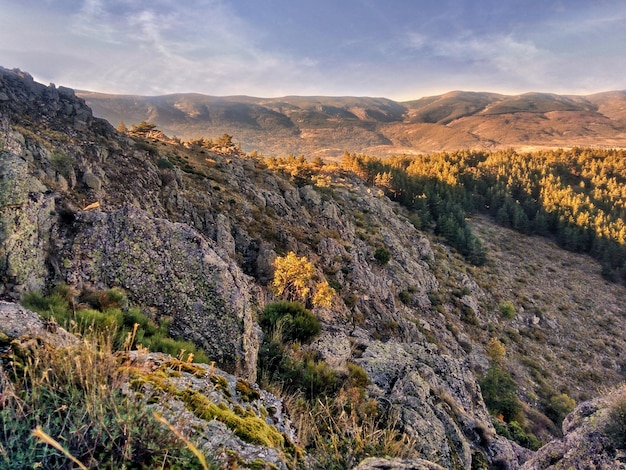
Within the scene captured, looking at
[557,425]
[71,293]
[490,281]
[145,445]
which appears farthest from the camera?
[490,281]

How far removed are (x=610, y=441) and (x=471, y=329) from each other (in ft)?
99.8

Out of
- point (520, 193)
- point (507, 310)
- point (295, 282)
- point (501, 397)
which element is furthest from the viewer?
point (520, 193)

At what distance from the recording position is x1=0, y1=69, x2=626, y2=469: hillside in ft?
15.0

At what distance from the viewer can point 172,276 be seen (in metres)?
6.82

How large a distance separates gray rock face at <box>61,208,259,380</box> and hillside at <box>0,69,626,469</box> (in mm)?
36

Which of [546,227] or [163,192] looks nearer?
[163,192]

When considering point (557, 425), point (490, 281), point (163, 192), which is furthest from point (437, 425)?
point (490, 281)

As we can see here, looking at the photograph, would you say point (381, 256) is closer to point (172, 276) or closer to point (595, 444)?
point (172, 276)

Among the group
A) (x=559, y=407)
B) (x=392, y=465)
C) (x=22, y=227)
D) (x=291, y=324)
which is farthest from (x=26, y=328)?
(x=559, y=407)

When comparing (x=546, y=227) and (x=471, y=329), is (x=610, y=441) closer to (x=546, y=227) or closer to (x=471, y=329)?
(x=471, y=329)

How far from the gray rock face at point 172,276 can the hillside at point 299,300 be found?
0.12 feet

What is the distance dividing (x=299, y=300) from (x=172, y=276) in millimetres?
7183

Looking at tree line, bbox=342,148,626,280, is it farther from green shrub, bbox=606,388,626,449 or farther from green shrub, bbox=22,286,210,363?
green shrub, bbox=22,286,210,363

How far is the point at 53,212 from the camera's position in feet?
23.4
